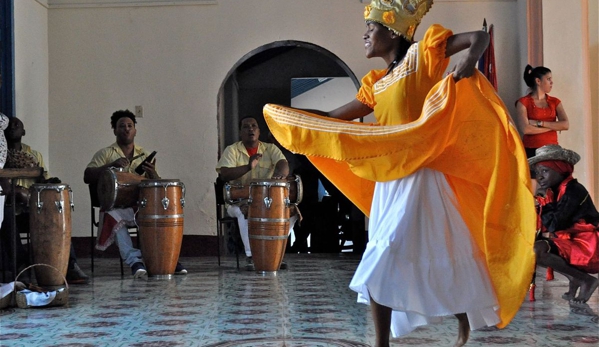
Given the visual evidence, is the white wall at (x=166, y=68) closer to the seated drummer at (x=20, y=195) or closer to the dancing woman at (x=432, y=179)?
the seated drummer at (x=20, y=195)

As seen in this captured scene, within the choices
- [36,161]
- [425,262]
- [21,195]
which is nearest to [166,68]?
[36,161]

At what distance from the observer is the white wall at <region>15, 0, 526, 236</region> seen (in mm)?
9156

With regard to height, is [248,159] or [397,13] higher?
[397,13]

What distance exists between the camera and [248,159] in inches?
309

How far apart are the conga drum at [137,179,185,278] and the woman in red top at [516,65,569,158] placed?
125 inches

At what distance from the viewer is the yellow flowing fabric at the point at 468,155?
2.98 meters

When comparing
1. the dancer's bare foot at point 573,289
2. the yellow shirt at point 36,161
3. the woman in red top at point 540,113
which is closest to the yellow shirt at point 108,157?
the yellow shirt at point 36,161

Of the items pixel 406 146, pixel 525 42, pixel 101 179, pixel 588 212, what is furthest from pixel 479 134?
pixel 525 42

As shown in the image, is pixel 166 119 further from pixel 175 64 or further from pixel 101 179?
pixel 101 179

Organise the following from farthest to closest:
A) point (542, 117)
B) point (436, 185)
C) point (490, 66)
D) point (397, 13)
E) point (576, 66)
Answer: point (490, 66) < point (576, 66) < point (542, 117) < point (397, 13) < point (436, 185)

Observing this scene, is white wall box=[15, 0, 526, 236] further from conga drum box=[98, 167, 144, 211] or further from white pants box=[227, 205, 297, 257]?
conga drum box=[98, 167, 144, 211]

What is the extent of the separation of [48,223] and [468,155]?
3.64 metres

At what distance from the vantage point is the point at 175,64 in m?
9.17

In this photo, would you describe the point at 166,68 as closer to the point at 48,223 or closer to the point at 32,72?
the point at 32,72
